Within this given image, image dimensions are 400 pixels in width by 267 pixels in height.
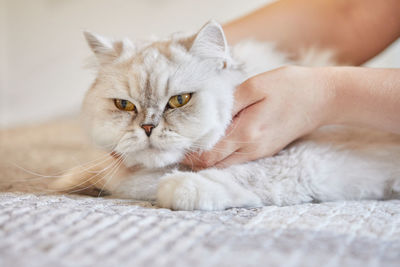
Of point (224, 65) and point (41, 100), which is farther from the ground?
point (224, 65)

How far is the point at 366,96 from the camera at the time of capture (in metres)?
0.97

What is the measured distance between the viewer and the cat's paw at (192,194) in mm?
804

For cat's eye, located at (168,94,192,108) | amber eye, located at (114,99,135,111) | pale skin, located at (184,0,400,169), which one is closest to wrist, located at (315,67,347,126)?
pale skin, located at (184,0,400,169)

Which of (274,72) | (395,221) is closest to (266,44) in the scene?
(274,72)

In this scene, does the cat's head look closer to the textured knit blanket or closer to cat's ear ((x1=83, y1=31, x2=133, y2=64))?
cat's ear ((x1=83, y1=31, x2=133, y2=64))

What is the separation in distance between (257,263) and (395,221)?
0.40m

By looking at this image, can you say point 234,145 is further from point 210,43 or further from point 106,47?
point 106,47

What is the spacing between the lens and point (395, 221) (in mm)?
709

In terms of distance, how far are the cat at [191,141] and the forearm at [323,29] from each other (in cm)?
40

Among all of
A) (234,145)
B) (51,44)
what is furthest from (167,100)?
(51,44)

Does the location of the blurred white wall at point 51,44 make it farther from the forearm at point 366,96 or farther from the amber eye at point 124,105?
the forearm at point 366,96

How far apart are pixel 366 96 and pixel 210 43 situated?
0.48 meters

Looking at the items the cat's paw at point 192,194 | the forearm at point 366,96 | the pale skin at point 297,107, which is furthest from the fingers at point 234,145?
the forearm at point 366,96

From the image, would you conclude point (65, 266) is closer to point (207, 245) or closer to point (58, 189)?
point (207, 245)
